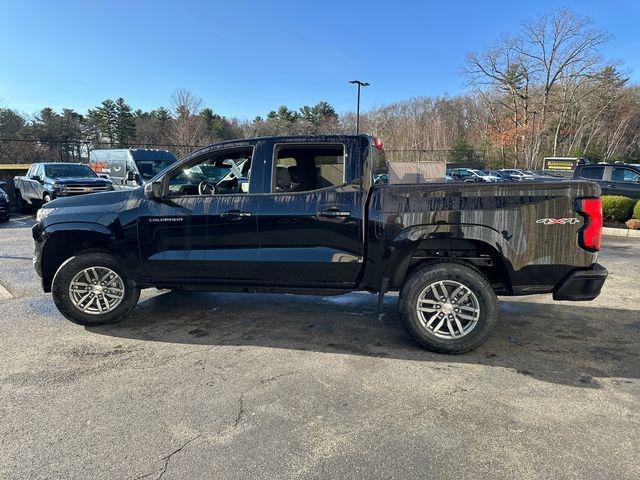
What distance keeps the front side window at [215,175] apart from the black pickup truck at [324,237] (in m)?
0.02

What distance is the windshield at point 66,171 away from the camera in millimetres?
14695

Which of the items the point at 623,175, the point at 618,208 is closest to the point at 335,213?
the point at 618,208

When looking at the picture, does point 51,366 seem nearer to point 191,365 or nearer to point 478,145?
point 191,365

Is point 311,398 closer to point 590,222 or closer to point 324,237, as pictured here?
point 324,237

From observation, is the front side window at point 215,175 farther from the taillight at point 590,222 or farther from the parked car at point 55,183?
the parked car at point 55,183

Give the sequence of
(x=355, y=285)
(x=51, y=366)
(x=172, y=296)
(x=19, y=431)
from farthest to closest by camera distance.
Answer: (x=172, y=296) < (x=355, y=285) < (x=51, y=366) < (x=19, y=431)

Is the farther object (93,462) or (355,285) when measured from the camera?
(355,285)

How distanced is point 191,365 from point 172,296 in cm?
228

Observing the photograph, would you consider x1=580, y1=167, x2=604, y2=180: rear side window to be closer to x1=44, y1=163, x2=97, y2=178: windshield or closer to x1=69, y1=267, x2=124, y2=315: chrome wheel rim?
x1=69, y1=267, x2=124, y2=315: chrome wheel rim

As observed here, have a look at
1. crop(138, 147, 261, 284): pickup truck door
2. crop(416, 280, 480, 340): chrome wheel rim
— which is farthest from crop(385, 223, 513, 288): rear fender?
crop(138, 147, 261, 284): pickup truck door

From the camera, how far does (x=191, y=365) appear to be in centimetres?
380

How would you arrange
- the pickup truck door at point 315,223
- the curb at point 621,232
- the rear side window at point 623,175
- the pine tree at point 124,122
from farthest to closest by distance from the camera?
1. the pine tree at point 124,122
2. the rear side window at point 623,175
3. the curb at point 621,232
4. the pickup truck door at point 315,223

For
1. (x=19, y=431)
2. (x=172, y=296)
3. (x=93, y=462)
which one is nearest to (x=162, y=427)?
(x=93, y=462)

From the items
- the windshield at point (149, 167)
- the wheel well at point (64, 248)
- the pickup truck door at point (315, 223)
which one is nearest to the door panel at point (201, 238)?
the pickup truck door at point (315, 223)
